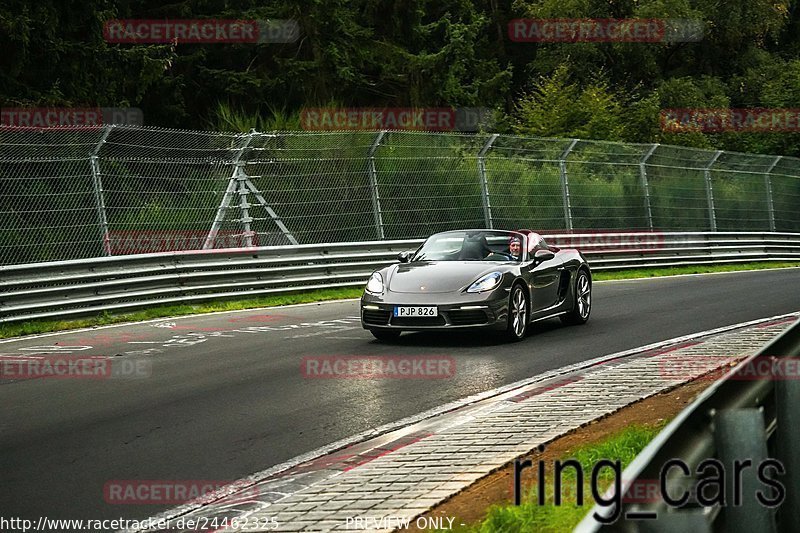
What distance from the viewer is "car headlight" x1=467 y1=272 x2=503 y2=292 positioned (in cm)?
1265

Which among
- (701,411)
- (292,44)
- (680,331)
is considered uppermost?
(292,44)

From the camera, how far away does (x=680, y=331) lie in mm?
13914

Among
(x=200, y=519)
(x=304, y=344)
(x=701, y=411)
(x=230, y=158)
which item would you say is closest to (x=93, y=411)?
(x=200, y=519)

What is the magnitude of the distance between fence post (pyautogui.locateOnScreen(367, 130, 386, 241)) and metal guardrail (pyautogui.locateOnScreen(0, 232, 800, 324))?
0.54 metres

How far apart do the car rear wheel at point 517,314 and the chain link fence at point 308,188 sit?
6744 millimetres

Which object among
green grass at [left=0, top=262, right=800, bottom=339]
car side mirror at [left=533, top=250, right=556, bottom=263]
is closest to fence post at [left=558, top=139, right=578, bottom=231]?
green grass at [left=0, top=262, right=800, bottom=339]

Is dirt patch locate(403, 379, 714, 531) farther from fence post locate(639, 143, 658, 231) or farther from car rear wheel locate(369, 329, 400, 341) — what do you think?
fence post locate(639, 143, 658, 231)

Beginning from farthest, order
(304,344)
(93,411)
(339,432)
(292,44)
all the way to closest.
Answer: (292,44), (304,344), (93,411), (339,432)

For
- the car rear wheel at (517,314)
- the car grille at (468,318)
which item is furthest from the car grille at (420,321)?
the car rear wheel at (517,314)

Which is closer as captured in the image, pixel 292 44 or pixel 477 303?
pixel 477 303

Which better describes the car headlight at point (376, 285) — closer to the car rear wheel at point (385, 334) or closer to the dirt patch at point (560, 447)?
the car rear wheel at point (385, 334)

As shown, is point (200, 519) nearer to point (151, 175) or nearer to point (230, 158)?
point (151, 175)

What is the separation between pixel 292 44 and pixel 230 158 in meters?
17.4

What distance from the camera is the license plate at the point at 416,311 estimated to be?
12500 mm
